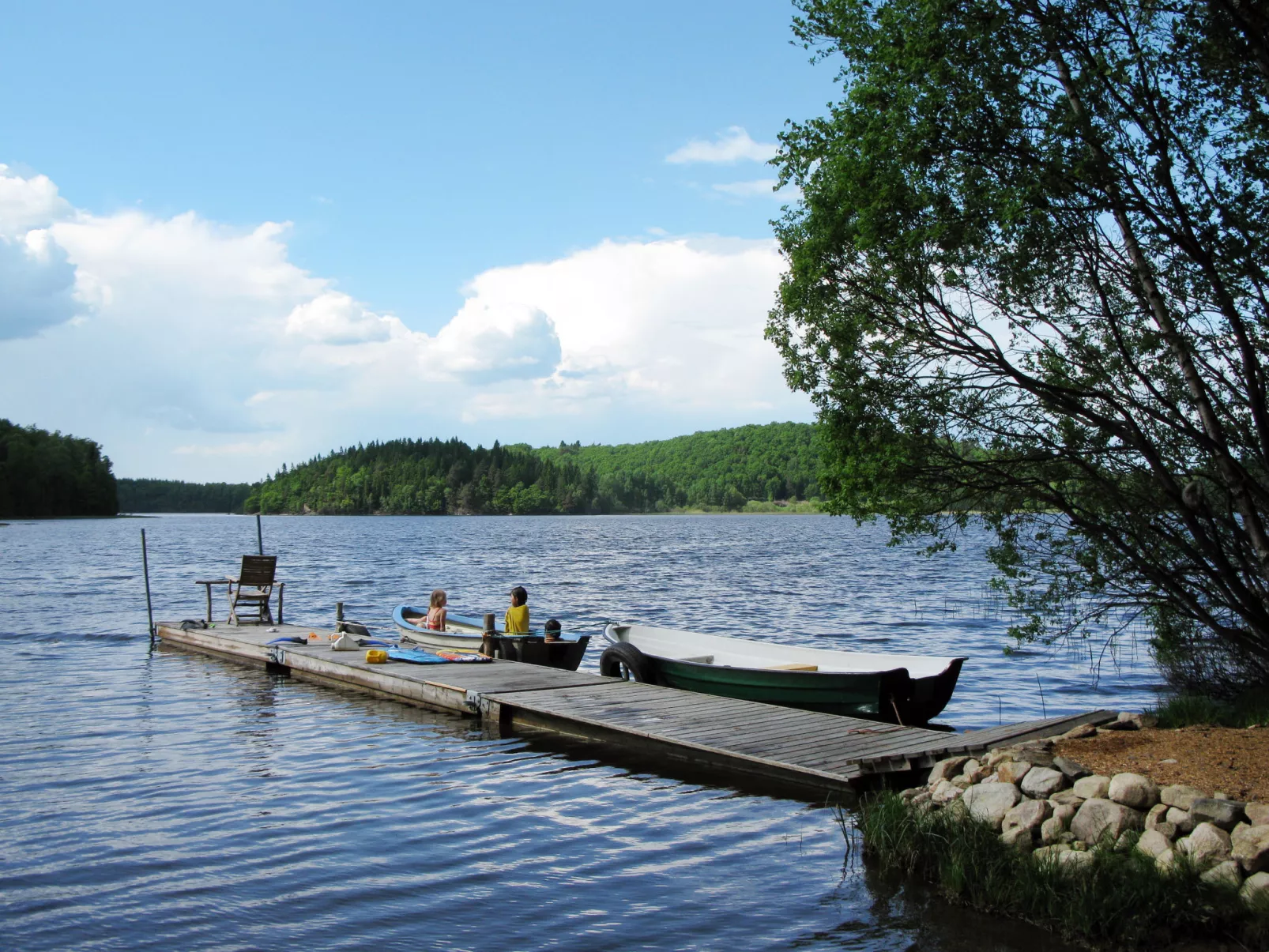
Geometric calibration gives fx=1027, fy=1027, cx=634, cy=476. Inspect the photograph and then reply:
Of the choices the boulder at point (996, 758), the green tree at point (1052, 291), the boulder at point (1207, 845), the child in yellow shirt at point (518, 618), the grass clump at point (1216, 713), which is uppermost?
the green tree at point (1052, 291)

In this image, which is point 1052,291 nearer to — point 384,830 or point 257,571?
point 384,830

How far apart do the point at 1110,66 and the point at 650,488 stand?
613 feet

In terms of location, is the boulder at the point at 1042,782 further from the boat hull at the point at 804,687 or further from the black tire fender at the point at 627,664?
the black tire fender at the point at 627,664

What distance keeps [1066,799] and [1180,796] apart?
74cm

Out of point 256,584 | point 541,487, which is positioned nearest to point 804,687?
point 256,584

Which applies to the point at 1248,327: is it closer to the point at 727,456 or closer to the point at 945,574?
the point at 945,574

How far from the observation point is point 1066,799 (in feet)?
23.8

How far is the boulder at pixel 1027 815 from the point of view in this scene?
7211mm

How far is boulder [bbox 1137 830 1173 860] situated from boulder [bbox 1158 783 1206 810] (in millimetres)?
277

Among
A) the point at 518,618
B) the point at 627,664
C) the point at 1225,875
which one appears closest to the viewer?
the point at 1225,875

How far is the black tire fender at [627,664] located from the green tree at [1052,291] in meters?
5.35

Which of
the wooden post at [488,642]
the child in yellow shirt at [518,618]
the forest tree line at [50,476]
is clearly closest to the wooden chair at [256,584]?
the wooden post at [488,642]

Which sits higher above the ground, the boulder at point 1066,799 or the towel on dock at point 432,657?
the boulder at point 1066,799

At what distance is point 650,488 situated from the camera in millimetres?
196000
